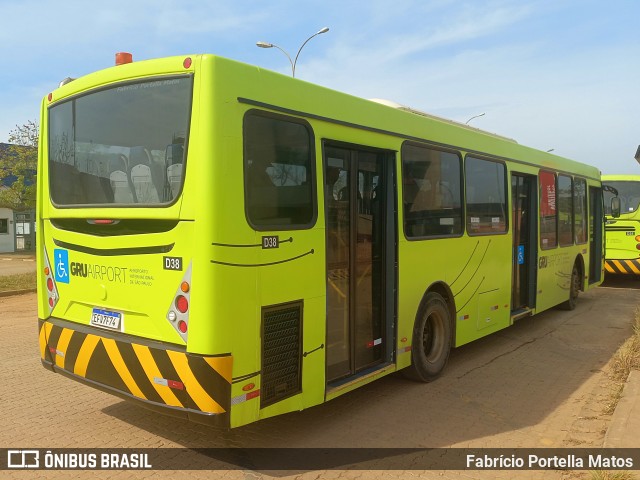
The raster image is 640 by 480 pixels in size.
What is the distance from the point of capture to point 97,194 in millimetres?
4305

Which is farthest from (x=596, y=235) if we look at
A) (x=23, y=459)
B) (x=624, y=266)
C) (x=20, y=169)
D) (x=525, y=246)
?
(x=20, y=169)

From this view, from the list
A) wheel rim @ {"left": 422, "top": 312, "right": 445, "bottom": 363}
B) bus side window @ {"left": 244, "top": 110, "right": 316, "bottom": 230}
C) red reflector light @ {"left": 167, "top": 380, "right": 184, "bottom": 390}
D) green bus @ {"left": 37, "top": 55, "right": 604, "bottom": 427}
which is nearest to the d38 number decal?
green bus @ {"left": 37, "top": 55, "right": 604, "bottom": 427}

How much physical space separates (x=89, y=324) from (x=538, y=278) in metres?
6.96

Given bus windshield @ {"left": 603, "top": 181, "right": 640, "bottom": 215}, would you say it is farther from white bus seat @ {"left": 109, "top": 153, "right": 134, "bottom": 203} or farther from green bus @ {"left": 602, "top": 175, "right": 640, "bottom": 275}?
white bus seat @ {"left": 109, "top": 153, "right": 134, "bottom": 203}

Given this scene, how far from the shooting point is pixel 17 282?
535 inches

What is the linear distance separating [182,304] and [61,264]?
5.24 feet

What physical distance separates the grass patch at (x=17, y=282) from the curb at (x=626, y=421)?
12.6 m

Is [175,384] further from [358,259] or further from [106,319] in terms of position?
[358,259]

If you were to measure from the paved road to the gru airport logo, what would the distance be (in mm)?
127

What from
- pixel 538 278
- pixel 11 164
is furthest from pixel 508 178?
pixel 11 164

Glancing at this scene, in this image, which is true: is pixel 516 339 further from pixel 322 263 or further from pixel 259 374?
pixel 259 374

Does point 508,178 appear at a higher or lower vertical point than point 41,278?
higher

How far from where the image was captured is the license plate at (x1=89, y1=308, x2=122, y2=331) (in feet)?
13.5

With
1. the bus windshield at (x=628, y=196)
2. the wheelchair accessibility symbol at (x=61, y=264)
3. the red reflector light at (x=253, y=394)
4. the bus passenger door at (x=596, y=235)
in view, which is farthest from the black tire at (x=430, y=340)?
the bus windshield at (x=628, y=196)
